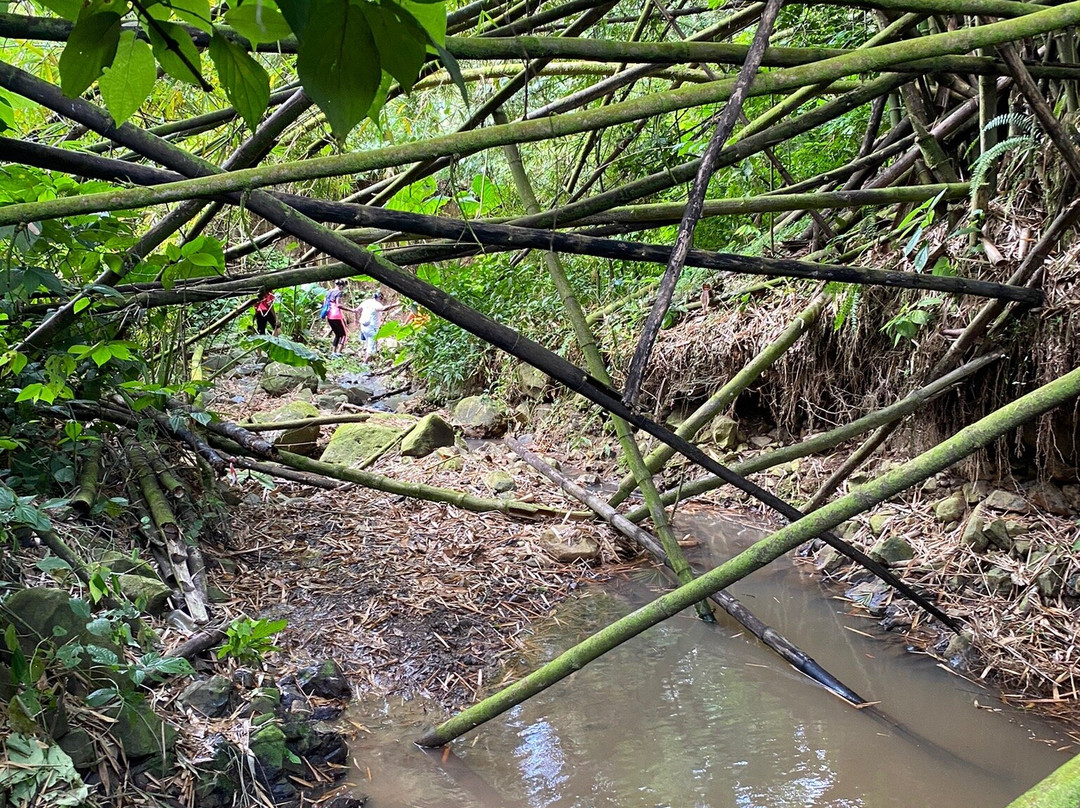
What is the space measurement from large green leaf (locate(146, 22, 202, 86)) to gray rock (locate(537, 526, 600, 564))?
11.2 ft

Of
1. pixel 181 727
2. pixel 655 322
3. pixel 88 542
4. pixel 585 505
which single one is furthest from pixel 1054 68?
pixel 88 542

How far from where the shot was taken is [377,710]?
2639mm

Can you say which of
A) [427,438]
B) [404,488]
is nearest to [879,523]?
[404,488]

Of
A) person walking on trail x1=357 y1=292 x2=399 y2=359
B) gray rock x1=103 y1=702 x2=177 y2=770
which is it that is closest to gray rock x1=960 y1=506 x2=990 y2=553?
gray rock x1=103 y1=702 x2=177 y2=770

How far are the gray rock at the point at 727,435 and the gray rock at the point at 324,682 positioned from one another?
328 cm

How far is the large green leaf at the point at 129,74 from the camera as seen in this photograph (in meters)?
0.76

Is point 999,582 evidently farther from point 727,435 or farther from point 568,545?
point 727,435

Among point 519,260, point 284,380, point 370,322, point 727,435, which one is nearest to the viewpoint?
point 519,260

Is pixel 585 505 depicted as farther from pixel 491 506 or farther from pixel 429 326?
pixel 429 326

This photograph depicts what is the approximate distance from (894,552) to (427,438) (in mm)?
3605

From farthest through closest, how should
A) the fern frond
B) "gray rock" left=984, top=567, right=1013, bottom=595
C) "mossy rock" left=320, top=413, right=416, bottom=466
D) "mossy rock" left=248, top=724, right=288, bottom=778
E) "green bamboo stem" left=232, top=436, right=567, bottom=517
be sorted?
"mossy rock" left=320, top=413, right=416, bottom=466 → "green bamboo stem" left=232, top=436, right=567, bottom=517 → "gray rock" left=984, top=567, right=1013, bottom=595 → the fern frond → "mossy rock" left=248, top=724, right=288, bottom=778

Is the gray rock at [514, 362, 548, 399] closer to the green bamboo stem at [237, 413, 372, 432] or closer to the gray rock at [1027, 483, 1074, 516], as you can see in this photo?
the green bamboo stem at [237, 413, 372, 432]

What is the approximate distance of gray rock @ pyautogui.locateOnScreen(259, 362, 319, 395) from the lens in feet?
28.2

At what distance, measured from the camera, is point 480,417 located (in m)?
7.47
